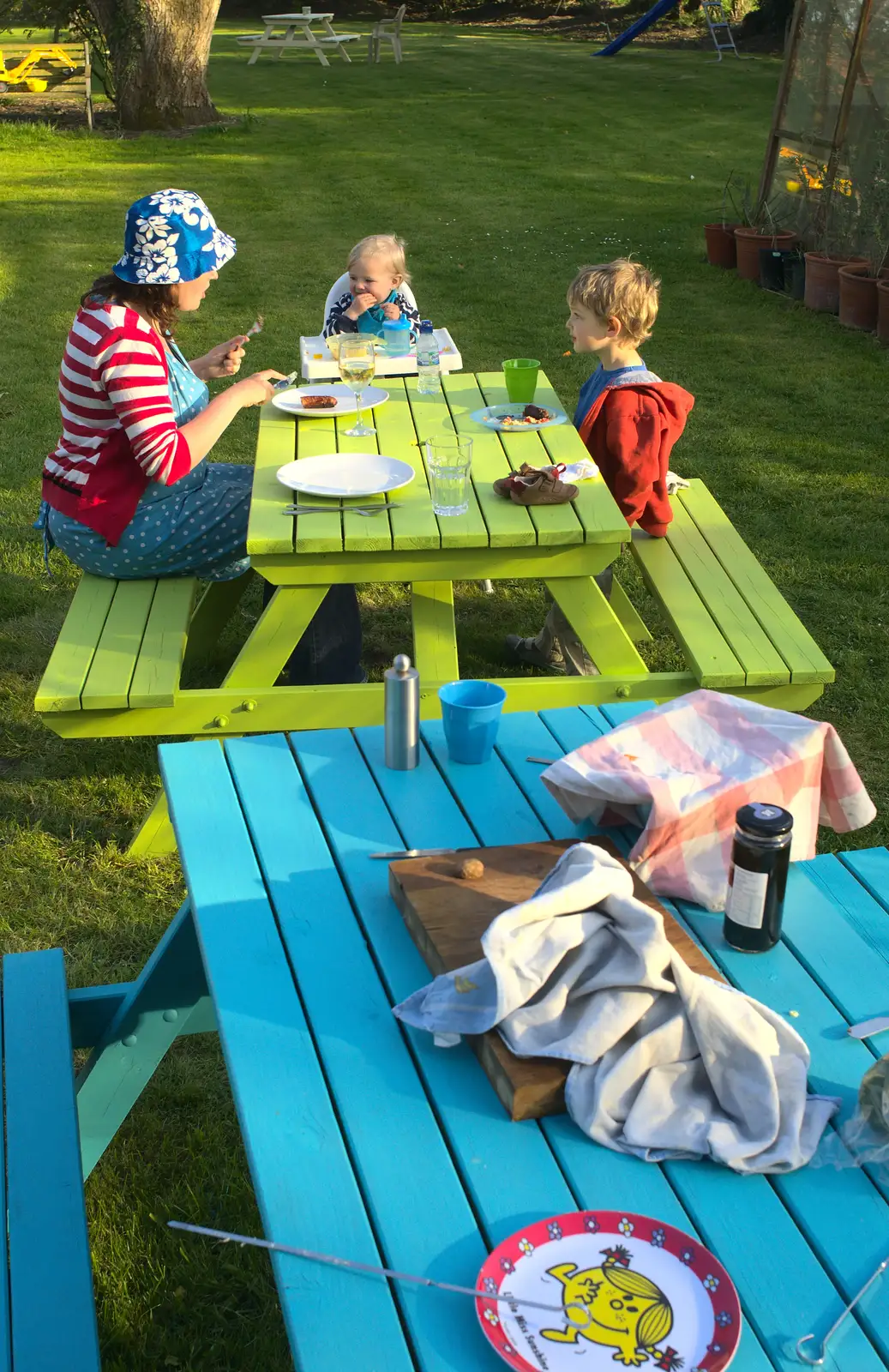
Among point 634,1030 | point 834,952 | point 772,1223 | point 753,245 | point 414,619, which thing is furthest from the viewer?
point 753,245

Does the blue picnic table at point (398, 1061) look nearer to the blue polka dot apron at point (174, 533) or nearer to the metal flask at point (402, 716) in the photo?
the metal flask at point (402, 716)

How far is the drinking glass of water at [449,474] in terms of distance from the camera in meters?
3.63

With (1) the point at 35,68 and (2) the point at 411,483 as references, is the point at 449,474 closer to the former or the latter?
(2) the point at 411,483

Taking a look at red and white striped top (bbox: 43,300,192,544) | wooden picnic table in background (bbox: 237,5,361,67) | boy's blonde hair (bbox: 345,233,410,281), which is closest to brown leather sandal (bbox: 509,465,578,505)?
red and white striped top (bbox: 43,300,192,544)

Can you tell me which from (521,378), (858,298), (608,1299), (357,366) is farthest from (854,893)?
(858,298)

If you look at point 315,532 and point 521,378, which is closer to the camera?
point 315,532

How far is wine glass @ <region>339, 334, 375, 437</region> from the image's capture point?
4.15 meters

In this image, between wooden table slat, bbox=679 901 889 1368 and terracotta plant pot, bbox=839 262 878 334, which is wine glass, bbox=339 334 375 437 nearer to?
wooden table slat, bbox=679 901 889 1368

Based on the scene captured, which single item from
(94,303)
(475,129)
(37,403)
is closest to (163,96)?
(475,129)

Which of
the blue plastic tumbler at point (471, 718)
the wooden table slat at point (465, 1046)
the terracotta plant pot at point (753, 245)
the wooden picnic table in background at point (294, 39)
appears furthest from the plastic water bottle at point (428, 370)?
the wooden picnic table in background at point (294, 39)

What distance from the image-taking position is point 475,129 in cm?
1598

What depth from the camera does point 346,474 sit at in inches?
153

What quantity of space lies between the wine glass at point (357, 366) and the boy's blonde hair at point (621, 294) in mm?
693

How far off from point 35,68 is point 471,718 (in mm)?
17003
